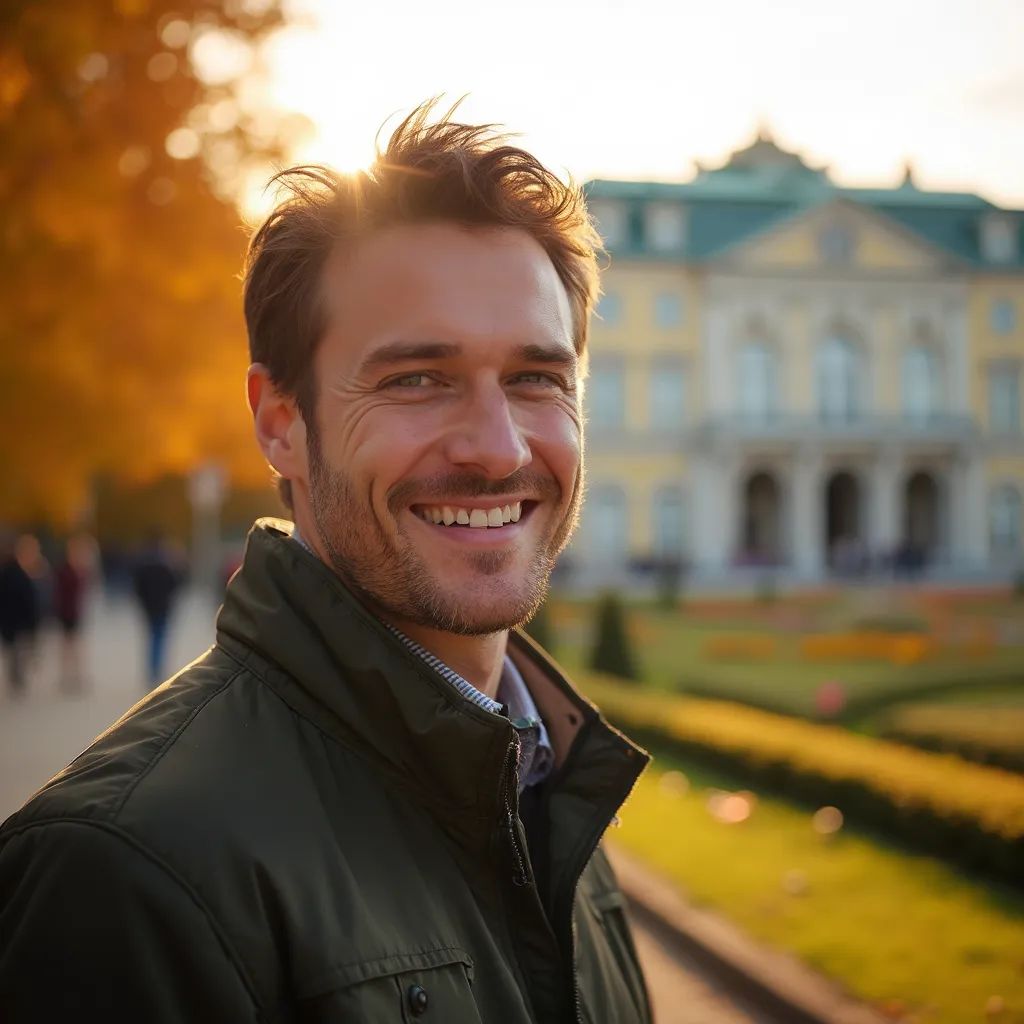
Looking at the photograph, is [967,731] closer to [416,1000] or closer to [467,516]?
[467,516]

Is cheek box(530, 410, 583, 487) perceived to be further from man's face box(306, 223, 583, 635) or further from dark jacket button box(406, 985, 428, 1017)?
dark jacket button box(406, 985, 428, 1017)

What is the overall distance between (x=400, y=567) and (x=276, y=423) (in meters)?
0.37

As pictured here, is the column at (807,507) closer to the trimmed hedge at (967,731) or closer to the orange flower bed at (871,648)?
the orange flower bed at (871,648)

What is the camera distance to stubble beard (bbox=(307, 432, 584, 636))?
1.53 metres

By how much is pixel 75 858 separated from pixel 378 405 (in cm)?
74

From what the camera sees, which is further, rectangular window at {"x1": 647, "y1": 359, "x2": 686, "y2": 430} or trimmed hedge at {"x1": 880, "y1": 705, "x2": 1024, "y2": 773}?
rectangular window at {"x1": 647, "y1": 359, "x2": 686, "y2": 430}

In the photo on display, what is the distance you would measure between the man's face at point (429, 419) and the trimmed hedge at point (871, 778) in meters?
4.06

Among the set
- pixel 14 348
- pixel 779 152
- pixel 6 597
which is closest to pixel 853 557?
pixel 779 152

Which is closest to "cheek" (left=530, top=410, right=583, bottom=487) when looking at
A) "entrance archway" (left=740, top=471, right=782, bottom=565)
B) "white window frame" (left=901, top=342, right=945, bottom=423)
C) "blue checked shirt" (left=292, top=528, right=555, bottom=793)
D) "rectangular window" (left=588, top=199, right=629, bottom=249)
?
"blue checked shirt" (left=292, top=528, right=555, bottom=793)

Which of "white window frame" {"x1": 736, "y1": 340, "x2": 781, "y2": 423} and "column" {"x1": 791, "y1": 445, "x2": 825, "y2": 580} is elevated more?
"white window frame" {"x1": 736, "y1": 340, "x2": 781, "y2": 423}

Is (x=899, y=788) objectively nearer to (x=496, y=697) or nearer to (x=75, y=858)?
(x=496, y=697)

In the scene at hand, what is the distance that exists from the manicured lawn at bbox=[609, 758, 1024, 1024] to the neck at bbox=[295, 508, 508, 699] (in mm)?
2639

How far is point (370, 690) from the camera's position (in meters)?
1.42

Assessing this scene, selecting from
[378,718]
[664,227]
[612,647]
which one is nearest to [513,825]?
[378,718]
